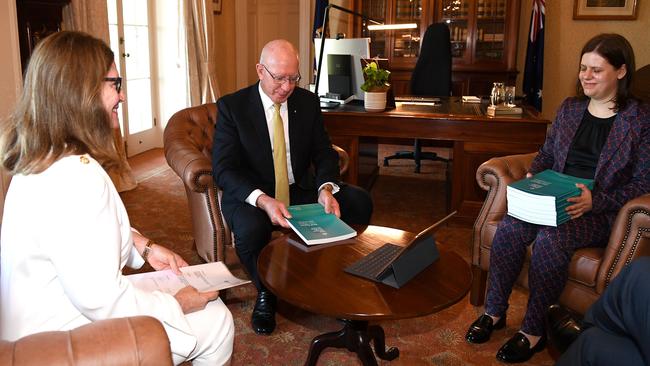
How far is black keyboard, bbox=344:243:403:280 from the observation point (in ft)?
5.71

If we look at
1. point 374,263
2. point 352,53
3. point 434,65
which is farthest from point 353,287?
point 434,65

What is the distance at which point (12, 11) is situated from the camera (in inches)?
130

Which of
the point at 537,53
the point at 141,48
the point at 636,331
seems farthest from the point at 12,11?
the point at 537,53

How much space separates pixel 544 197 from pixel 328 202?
81 cm

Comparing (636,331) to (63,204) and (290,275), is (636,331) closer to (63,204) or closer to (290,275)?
(290,275)

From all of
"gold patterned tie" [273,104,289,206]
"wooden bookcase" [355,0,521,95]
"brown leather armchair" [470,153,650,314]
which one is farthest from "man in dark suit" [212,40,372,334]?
"wooden bookcase" [355,0,521,95]

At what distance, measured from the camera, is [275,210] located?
7.06 feet

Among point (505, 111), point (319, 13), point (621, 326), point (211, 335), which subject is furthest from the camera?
point (319, 13)

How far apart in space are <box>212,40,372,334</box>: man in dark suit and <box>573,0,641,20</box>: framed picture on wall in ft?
15.0

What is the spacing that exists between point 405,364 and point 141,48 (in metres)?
4.45

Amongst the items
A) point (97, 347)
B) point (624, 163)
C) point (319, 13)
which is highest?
point (319, 13)

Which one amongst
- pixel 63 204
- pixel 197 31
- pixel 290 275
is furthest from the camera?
pixel 197 31

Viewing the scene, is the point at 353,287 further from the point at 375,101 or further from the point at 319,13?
the point at 319,13

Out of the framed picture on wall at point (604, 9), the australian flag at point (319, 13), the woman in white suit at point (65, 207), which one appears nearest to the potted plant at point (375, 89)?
the woman in white suit at point (65, 207)
